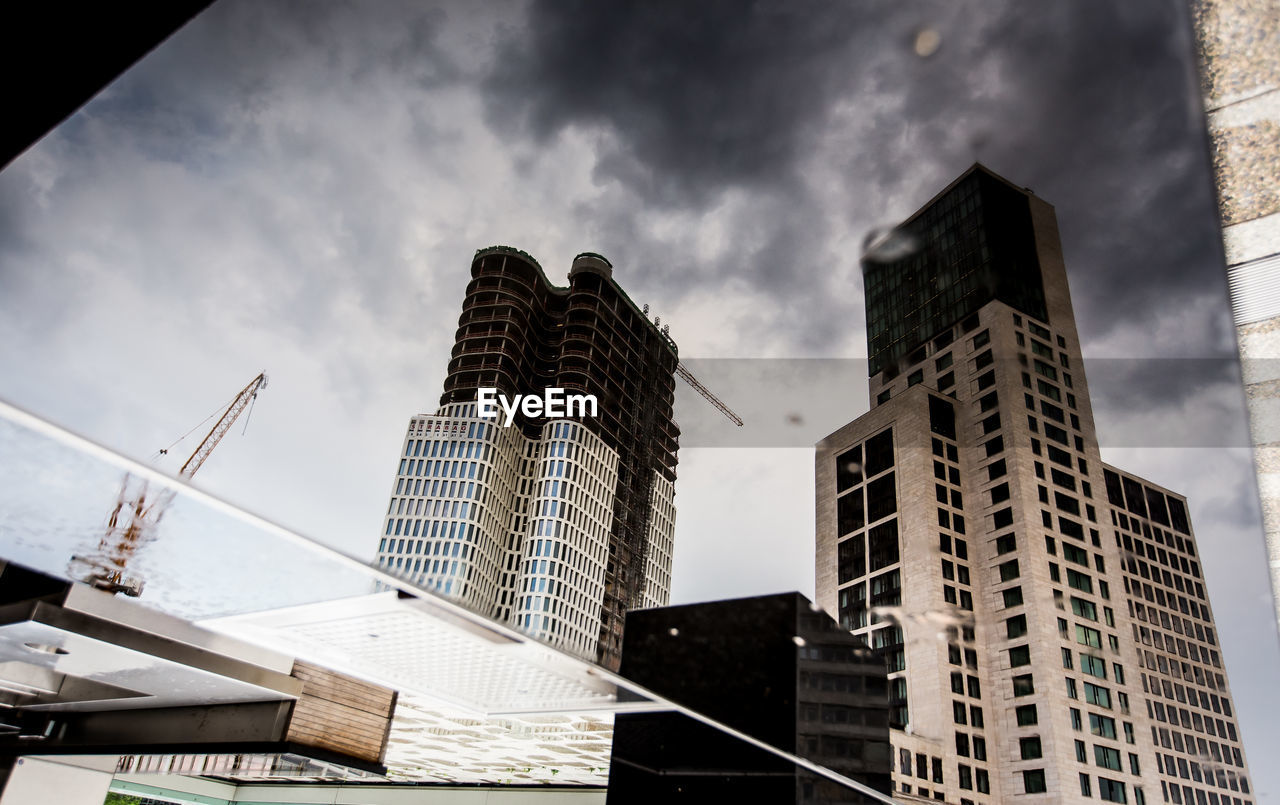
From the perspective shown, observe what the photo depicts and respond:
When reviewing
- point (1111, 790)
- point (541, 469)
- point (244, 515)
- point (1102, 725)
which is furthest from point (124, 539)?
point (541, 469)

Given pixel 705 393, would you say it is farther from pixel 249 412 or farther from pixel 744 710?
pixel 744 710

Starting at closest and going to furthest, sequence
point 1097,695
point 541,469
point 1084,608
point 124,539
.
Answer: point 124,539 → point 1097,695 → point 1084,608 → point 541,469

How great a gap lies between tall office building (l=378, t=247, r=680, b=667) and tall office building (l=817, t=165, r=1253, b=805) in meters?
23.3

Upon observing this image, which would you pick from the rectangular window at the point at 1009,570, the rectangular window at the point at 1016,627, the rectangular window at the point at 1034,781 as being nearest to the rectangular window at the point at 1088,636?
the rectangular window at the point at 1016,627

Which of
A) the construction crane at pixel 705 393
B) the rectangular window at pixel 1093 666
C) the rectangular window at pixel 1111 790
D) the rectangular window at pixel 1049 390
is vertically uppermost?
the construction crane at pixel 705 393

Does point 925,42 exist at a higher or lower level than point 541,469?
lower

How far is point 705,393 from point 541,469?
135ft

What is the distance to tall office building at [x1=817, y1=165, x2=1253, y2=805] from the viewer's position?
3712 cm

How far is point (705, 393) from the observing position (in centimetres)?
10356

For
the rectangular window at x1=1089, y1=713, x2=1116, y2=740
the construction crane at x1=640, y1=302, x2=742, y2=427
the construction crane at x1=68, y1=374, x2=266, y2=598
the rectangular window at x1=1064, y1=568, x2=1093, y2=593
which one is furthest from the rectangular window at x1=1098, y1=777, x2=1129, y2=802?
the construction crane at x1=640, y1=302, x2=742, y2=427

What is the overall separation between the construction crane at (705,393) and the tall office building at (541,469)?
2025cm

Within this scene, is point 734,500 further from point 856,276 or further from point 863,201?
point 856,276

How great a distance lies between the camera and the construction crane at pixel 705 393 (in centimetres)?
10038

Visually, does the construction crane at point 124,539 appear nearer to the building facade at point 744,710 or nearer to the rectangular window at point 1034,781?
the building facade at point 744,710
